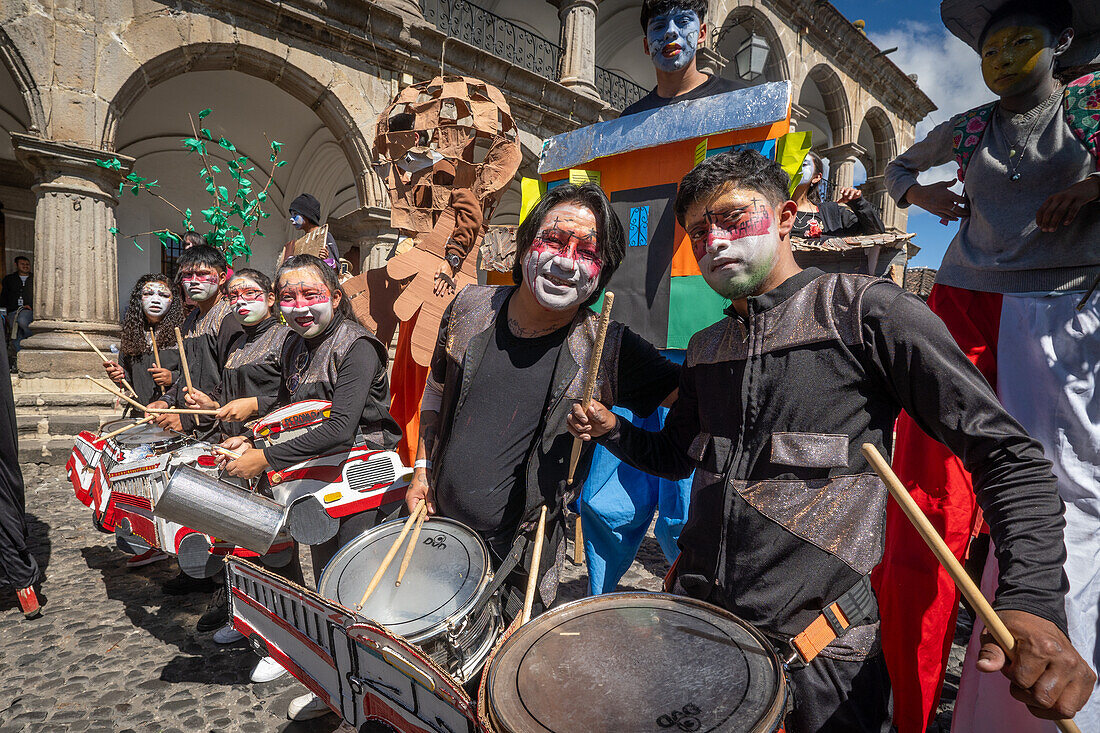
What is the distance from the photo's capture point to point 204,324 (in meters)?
4.19

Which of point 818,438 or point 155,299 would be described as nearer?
point 818,438

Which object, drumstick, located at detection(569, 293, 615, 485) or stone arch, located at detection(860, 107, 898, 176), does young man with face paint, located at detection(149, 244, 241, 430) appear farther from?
stone arch, located at detection(860, 107, 898, 176)

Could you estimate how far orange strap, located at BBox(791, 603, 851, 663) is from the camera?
1.21m

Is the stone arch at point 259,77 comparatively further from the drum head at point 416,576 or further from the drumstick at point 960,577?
the drumstick at point 960,577

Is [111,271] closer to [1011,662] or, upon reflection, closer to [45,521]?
[45,521]

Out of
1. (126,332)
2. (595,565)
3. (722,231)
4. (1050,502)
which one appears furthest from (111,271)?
(1050,502)

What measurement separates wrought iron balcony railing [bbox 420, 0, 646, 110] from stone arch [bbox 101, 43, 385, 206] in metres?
2.76

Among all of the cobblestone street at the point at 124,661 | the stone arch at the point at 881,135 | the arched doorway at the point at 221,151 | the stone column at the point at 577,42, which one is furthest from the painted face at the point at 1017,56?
the stone arch at the point at 881,135

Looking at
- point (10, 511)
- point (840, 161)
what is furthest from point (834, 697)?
point (840, 161)

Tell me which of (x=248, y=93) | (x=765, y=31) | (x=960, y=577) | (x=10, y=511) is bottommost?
(x=10, y=511)

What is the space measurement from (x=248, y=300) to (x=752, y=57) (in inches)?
217

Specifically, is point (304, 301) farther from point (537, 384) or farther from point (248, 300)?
point (537, 384)

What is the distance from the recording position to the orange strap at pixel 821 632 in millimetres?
1206

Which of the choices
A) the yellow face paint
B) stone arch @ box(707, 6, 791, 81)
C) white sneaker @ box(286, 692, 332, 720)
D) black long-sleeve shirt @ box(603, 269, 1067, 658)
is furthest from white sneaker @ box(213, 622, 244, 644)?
stone arch @ box(707, 6, 791, 81)
